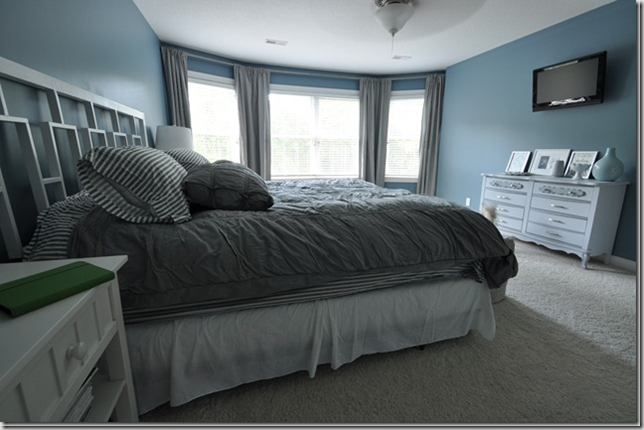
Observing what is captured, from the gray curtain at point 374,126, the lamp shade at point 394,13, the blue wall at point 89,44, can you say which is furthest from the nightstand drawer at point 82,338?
the gray curtain at point 374,126

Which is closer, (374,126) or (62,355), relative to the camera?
(62,355)

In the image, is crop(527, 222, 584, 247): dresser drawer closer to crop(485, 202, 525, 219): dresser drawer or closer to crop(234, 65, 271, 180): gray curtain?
crop(485, 202, 525, 219): dresser drawer

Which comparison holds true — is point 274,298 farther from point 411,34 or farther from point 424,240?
point 411,34

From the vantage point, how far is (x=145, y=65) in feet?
9.66

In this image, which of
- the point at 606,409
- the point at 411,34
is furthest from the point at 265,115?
the point at 606,409

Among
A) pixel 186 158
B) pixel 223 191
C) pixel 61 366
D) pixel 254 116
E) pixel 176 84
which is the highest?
pixel 176 84

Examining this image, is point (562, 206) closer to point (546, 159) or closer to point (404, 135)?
point (546, 159)

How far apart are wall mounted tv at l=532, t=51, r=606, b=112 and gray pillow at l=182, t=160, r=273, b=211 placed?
3.51m

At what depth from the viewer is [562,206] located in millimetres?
2752

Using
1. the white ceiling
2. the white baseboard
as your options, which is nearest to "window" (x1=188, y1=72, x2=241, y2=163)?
the white ceiling

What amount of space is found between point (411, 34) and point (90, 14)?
3.07 metres

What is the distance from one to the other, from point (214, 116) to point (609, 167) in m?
4.78

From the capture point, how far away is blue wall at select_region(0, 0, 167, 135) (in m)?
1.18

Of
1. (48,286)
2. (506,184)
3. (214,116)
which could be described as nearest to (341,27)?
(214,116)
